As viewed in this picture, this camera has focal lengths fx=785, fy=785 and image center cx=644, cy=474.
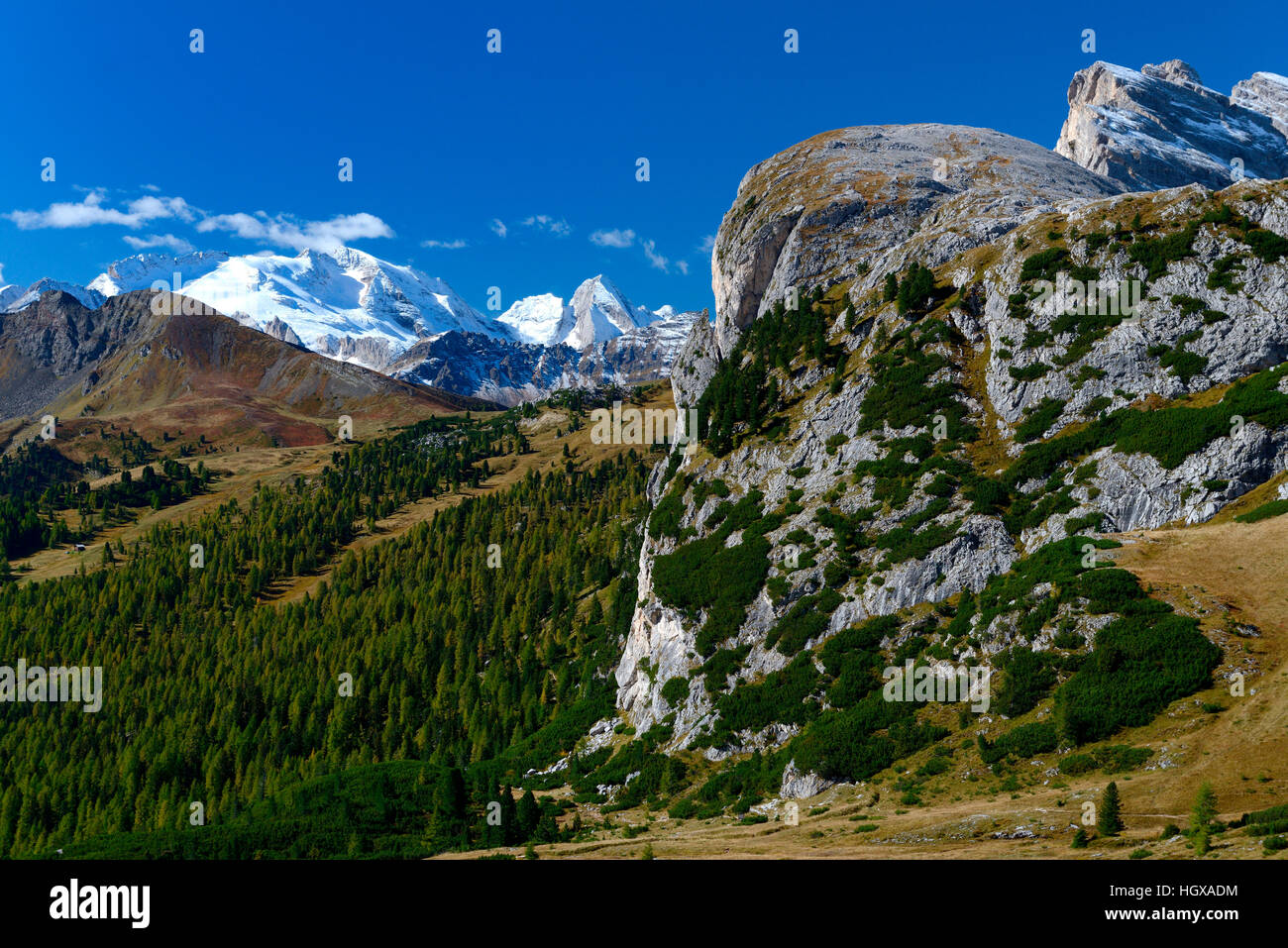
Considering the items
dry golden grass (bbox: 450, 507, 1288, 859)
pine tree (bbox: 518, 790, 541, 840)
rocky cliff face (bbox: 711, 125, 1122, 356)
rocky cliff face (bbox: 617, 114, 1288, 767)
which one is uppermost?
rocky cliff face (bbox: 711, 125, 1122, 356)

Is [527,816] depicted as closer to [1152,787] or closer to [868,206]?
[1152,787]

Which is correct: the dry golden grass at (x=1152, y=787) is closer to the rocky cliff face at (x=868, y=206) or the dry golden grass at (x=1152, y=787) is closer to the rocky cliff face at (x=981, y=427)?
the rocky cliff face at (x=981, y=427)

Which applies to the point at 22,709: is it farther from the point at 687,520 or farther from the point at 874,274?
the point at 874,274

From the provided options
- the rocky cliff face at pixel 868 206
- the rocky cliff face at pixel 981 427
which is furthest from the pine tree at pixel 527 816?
the rocky cliff face at pixel 868 206

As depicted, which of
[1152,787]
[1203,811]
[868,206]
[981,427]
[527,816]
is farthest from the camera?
[868,206]

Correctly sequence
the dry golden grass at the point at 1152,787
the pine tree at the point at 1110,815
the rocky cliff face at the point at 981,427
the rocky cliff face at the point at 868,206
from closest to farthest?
the pine tree at the point at 1110,815
the dry golden grass at the point at 1152,787
the rocky cliff face at the point at 981,427
the rocky cliff face at the point at 868,206

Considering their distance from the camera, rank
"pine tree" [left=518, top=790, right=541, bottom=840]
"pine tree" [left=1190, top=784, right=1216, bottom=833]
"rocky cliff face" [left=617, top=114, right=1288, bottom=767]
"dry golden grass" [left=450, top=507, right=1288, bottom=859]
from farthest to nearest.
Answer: "pine tree" [left=518, top=790, right=541, bottom=840], "rocky cliff face" [left=617, top=114, right=1288, bottom=767], "dry golden grass" [left=450, top=507, right=1288, bottom=859], "pine tree" [left=1190, top=784, right=1216, bottom=833]

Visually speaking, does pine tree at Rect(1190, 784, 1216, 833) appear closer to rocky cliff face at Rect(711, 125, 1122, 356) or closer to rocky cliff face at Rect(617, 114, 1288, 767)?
rocky cliff face at Rect(617, 114, 1288, 767)

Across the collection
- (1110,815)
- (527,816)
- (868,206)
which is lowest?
(527,816)

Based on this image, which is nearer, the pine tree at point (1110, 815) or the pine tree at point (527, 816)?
the pine tree at point (1110, 815)

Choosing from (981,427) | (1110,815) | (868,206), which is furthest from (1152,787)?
(868,206)

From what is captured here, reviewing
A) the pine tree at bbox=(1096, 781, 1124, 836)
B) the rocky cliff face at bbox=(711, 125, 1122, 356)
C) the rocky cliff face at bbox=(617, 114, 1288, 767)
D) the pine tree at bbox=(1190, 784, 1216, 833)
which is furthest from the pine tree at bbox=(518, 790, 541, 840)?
the rocky cliff face at bbox=(711, 125, 1122, 356)

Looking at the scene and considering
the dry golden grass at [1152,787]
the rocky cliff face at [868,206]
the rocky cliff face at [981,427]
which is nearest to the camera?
the dry golden grass at [1152,787]
